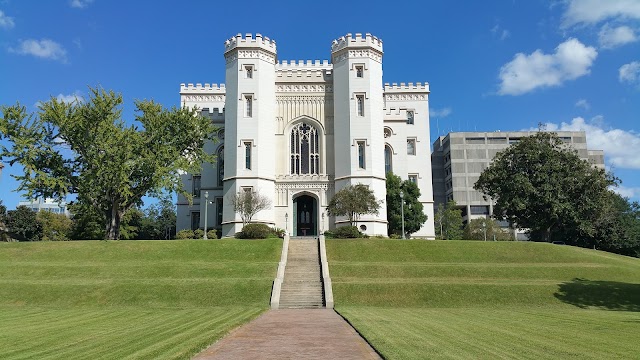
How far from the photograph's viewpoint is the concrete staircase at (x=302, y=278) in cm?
2347

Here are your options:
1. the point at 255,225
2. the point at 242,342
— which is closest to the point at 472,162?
the point at 255,225

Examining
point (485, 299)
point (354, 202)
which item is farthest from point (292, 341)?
point (354, 202)

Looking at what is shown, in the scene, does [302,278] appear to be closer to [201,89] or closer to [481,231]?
[201,89]

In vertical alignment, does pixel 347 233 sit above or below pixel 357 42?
below

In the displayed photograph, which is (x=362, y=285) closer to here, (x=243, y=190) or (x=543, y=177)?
(x=243, y=190)

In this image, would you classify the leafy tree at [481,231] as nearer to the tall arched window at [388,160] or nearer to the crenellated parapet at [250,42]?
the tall arched window at [388,160]

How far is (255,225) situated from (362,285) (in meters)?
15.4

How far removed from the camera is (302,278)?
2720 centimetres

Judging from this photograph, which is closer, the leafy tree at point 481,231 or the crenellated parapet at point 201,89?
the crenellated parapet at point 201,89

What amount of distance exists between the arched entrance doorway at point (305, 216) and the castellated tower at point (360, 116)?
390cm

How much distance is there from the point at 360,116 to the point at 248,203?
1410 centimetres

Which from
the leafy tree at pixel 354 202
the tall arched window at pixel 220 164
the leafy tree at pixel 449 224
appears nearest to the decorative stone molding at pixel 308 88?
the tall arched window at pixel 220 164

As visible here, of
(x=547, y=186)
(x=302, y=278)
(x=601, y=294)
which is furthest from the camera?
(x=547, y=186)

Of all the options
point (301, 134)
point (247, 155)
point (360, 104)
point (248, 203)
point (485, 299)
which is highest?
point (360, 104)
